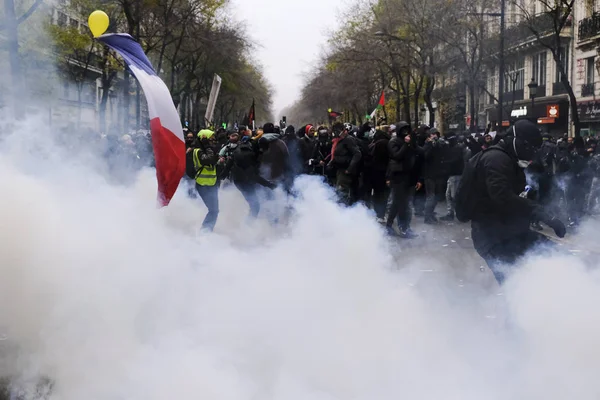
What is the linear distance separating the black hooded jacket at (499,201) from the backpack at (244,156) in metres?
6.02

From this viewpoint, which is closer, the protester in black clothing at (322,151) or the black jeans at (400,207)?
the black jeans at (400,207)

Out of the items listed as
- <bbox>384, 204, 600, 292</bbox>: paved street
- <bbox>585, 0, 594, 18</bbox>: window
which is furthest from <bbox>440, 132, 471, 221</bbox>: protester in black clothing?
<bbox>585, 0, 594, 18</bbox>: window

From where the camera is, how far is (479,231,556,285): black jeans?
509 centimetres

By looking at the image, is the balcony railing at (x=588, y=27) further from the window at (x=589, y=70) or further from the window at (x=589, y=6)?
the window at (x=589, y=70)

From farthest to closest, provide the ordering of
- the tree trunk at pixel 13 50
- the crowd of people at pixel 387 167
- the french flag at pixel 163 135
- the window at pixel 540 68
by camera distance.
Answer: the window at pixel 540 68 < the tree trunk at pixel 13 50 < the crowd of people at pixel 387 167 < the french flag at pixel 163 135

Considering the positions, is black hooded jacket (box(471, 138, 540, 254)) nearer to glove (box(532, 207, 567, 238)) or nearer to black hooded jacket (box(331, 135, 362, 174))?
glove (box(532, 207, 567, 238))

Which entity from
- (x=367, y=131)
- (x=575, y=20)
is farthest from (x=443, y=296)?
(x=575, y=20)

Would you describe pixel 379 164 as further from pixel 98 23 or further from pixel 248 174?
pixel 98 23

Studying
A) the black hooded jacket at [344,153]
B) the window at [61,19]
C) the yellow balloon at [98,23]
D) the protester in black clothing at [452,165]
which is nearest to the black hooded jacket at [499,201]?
the yellow balloon at [98,23]

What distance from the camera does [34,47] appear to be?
19.3 m

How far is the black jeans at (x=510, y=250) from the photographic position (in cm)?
509

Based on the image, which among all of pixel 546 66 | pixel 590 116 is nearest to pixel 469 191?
pixel 590 116

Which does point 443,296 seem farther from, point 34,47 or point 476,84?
point 476,84

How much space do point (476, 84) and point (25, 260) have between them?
2809cm
